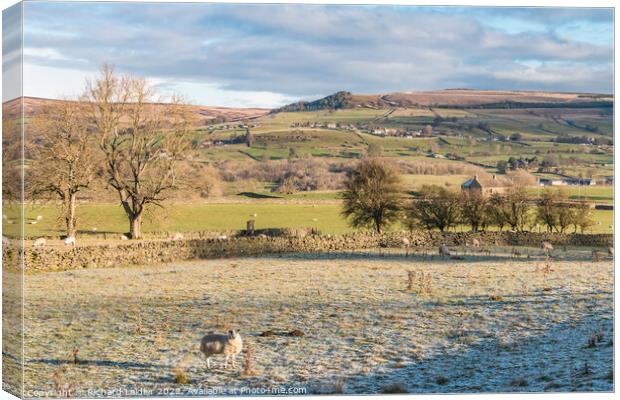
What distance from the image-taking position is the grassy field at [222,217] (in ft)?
55.0

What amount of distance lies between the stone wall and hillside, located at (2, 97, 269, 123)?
12.6 ft

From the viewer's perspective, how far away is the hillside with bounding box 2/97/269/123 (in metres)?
11.3

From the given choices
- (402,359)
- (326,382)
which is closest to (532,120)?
(402,359)

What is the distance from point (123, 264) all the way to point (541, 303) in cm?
1005

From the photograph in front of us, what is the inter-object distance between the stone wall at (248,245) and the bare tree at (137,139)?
0.83 meters

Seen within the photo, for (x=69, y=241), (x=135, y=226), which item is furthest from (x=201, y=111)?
(x=69, y=241)

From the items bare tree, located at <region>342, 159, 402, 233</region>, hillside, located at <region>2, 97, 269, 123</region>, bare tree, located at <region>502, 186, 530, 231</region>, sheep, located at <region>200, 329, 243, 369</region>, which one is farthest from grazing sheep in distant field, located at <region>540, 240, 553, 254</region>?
sheep, located at <region>200, 329, 243, 369</region>

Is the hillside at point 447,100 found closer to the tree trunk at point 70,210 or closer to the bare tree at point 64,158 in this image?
the bare tree at point 64,158

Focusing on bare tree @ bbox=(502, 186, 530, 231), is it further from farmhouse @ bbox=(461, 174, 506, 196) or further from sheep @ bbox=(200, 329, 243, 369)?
sheep @ bbox=(200, 329, 243, 369)

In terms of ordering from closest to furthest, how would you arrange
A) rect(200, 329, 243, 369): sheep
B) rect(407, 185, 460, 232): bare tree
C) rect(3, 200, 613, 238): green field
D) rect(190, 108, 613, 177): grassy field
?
rect(200, 329, 243, 369): sheep < rect(190, 108, 613, 177): grassy field < rect(3, 200, 613, 238): green field < rect(407, 185, 460, 232): bare tree

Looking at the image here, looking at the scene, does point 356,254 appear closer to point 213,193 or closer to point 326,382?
point 213,193

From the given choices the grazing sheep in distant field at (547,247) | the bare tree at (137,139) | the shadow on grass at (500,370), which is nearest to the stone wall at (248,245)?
the bare tree at (137,139)

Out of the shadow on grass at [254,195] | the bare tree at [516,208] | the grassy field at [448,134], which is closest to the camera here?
the grassy field at [448,134]

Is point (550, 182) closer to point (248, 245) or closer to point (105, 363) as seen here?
point (248, 245)
